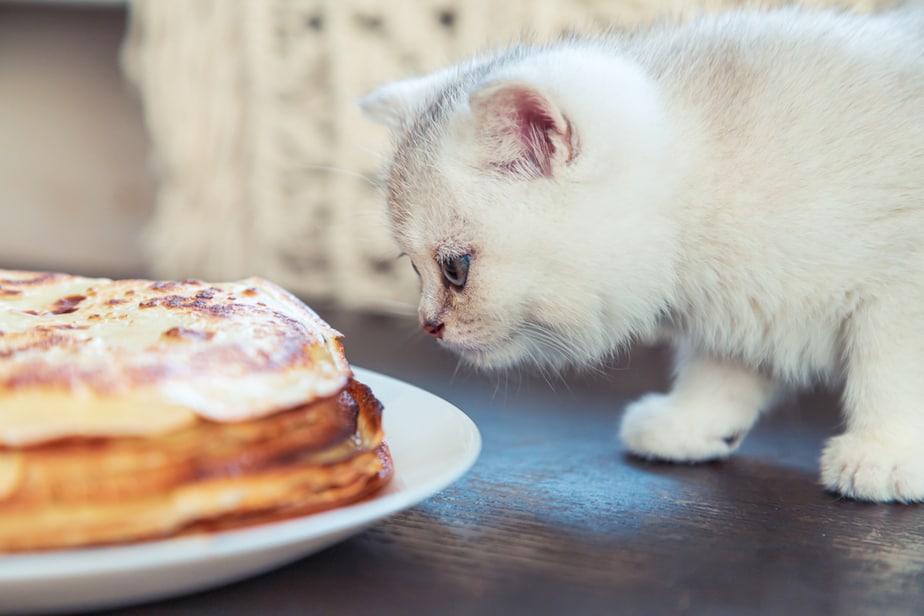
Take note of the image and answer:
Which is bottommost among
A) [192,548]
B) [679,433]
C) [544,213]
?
[679,433]

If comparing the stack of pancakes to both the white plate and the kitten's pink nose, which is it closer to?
the white plate

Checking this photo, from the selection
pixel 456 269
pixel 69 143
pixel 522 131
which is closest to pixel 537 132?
pixel 522 131

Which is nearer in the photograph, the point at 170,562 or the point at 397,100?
the point at 170,562

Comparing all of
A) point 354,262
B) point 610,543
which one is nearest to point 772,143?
point 610,543

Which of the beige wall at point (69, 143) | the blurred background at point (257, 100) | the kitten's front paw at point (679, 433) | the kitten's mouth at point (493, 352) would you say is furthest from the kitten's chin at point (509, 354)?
the beige wall at point (69, 143)

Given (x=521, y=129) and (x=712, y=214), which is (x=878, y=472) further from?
(x=521, y=129)

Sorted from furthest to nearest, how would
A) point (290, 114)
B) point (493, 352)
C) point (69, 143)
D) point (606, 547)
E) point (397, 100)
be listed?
1. point (69, 143)
2. point (290, 114)
3. point (397, 100)
4. point (493, 352)
5. point (606, 547)

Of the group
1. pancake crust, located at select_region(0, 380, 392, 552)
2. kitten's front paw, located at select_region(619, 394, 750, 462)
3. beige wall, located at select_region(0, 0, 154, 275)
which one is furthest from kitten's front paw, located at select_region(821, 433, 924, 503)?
beige wall, located at select_region(0, 0, 154, 275)

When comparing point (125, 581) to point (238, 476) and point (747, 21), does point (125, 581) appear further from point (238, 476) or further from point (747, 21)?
point (747, 21)
